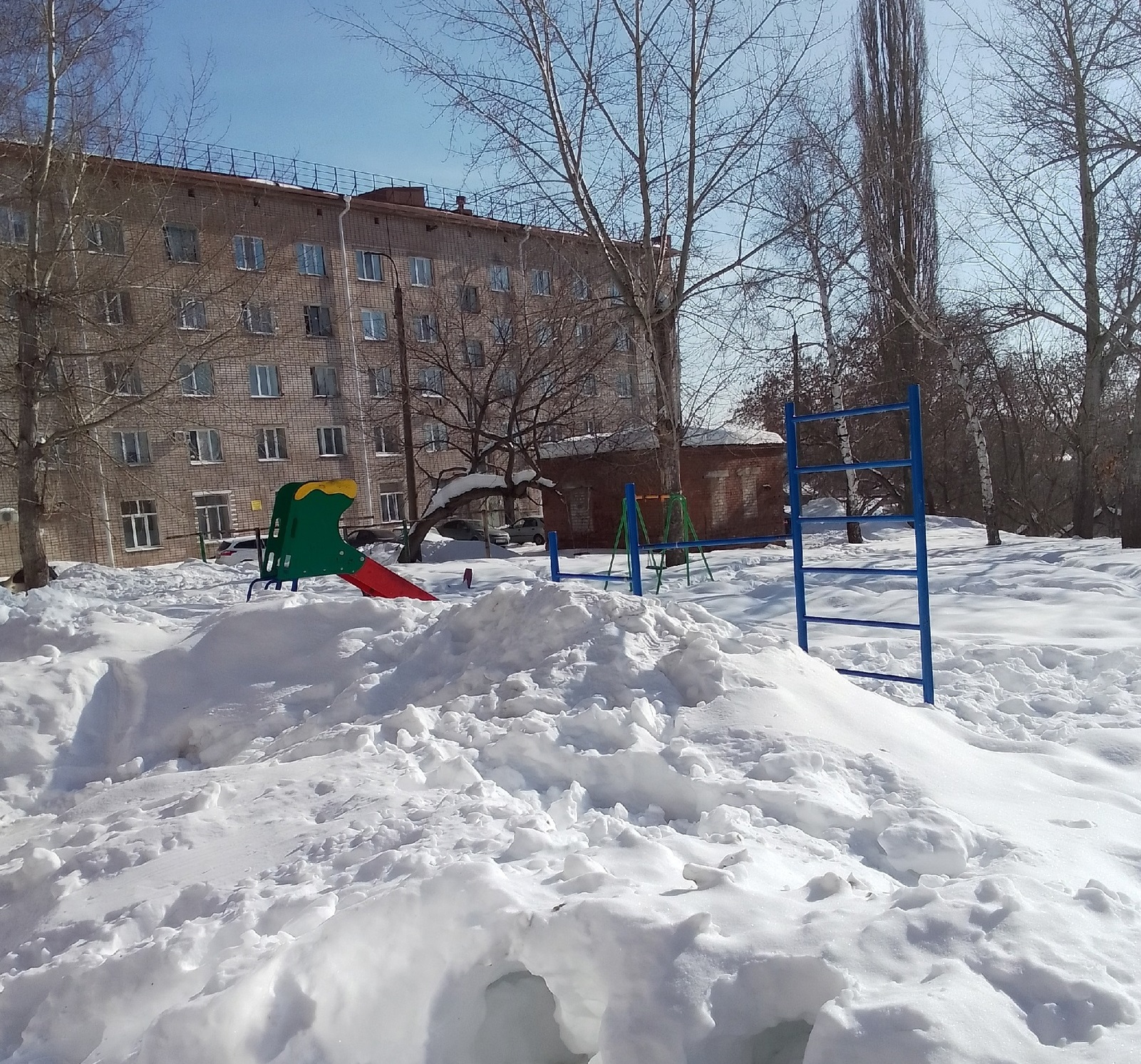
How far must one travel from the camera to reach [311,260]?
2877 cm

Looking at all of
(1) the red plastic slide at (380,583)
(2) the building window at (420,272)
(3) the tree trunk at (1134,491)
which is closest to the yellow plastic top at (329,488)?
→ (1) the red plastic slide at (380,583)

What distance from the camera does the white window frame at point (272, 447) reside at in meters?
27.6

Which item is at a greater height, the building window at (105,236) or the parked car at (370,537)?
the building window at (105,236)

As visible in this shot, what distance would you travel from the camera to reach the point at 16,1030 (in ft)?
6.93

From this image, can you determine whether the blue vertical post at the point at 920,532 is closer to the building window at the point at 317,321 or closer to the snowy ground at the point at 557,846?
the snowy ground at the point at 557,846

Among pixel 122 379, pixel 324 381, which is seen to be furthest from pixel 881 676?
pixel 324 381

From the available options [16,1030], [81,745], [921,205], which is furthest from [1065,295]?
[16,1030]

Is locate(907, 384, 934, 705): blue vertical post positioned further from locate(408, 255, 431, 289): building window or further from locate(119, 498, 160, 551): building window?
locate(408, 255, 431, 289): building window

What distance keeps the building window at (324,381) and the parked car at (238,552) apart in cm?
849

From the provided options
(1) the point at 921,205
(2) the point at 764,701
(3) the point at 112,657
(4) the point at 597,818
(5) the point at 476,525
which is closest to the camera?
(4) the point at 597,818

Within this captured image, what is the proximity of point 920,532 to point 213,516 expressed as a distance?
82.3 ft

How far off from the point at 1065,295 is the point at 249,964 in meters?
14.9

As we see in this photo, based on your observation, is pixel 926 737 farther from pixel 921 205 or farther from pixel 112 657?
pixel 921 205

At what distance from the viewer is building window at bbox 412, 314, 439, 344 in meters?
22.1
